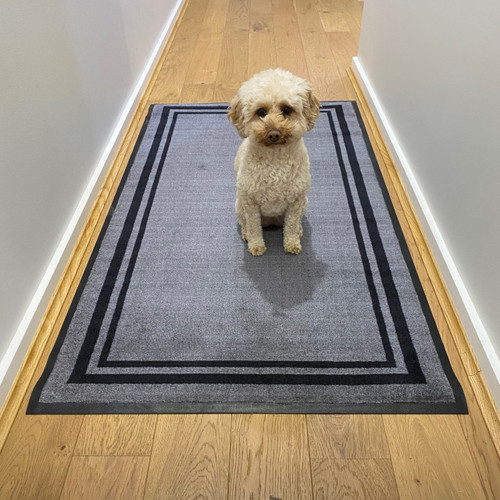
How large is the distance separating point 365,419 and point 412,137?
3.91 ft

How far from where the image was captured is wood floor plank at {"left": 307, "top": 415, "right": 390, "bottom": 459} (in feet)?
3.79

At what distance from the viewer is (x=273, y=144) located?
1.38 metres

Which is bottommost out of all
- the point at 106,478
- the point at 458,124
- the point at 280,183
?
the point at 106,478

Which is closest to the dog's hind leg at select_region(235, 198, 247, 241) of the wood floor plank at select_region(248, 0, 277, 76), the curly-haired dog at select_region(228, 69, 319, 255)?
the curly-haired dog at select_region(228, 69, 319, 255)

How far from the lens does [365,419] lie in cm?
122

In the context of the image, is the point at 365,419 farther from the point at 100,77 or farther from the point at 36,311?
the point at 100,77

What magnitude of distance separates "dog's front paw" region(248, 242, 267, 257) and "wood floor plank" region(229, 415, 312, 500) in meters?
0.61

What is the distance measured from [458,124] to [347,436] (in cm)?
103

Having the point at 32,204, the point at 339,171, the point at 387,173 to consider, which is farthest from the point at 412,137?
the point at 32,204

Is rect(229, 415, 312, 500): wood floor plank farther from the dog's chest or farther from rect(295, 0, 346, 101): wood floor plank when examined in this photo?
rect(295, 0, 346, 101): wood floor plank

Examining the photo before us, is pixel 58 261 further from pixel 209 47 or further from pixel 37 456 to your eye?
pixel 209 47

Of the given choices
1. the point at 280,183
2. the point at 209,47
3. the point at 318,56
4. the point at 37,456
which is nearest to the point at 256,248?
the point at 280,183

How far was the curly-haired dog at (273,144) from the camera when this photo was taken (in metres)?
1.36

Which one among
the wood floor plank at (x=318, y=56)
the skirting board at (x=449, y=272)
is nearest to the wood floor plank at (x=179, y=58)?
the wood floor plank at (x=318, y=56)
